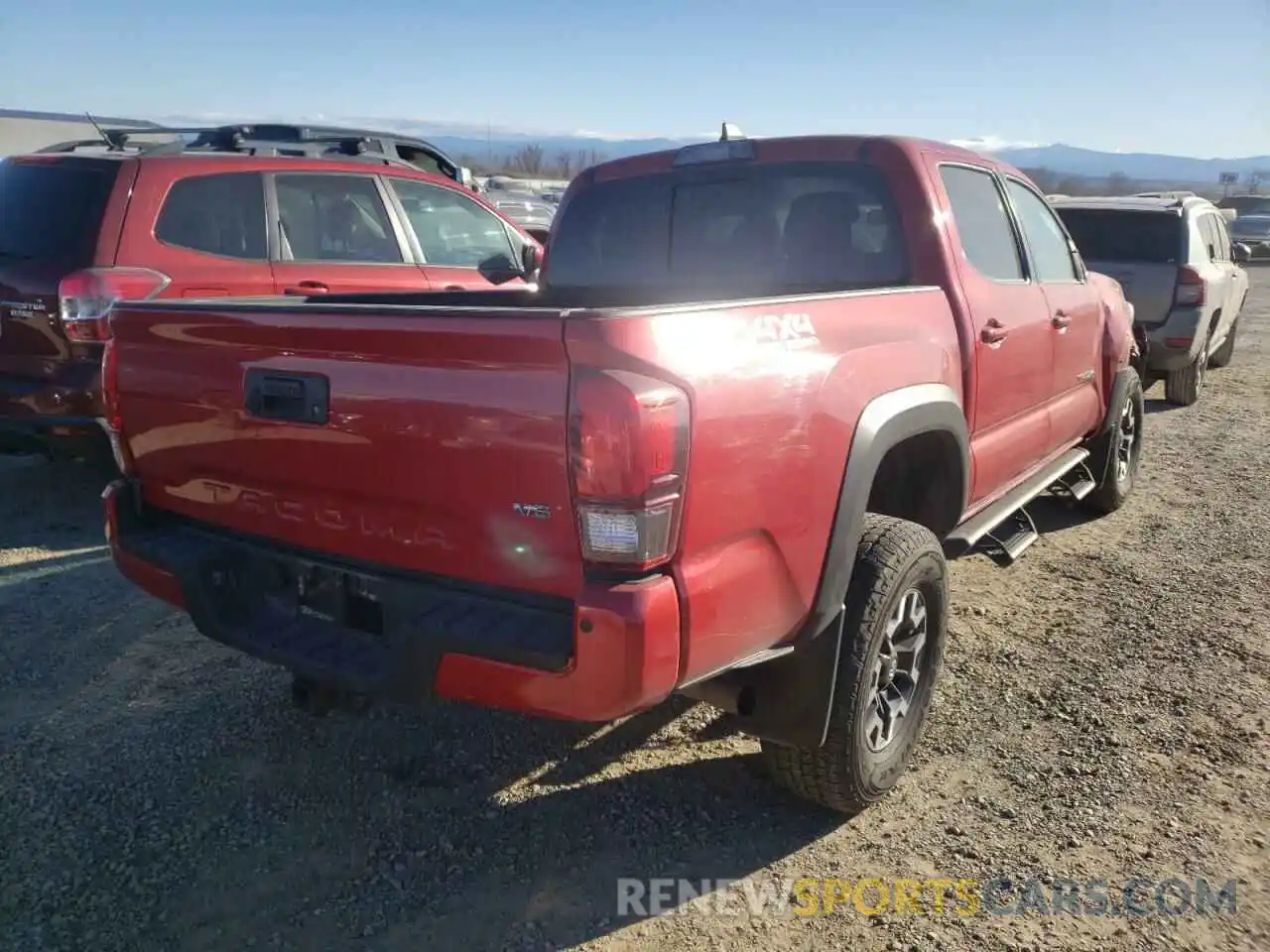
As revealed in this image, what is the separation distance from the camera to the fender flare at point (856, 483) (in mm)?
2496

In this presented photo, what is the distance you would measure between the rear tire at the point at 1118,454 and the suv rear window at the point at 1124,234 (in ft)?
10.7

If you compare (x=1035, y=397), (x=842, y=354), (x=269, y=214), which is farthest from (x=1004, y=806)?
(x=269, y=214)

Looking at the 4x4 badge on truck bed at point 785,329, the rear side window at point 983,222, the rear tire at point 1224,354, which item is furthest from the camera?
the rear tire at point 1224,354

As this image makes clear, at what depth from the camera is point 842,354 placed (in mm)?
2574

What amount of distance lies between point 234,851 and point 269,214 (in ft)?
13.5

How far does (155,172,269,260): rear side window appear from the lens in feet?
17.1

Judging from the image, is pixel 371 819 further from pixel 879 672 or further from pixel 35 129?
pixel 35 129

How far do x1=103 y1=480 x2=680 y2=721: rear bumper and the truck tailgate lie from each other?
7cm

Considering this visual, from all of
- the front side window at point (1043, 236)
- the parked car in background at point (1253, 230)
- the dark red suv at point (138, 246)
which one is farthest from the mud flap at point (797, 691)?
the parked car in background at point (1253, 230)

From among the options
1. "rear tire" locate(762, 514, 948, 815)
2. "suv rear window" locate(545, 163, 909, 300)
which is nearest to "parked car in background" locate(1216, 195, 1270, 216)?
"suv rear window" locate(545, 163, 909, 300)

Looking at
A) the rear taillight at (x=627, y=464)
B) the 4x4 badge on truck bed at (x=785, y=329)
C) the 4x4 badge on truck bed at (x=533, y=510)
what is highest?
the 4x4 badge on truck bed at (x=785, y=329)

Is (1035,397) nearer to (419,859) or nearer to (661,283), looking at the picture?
(661,283)

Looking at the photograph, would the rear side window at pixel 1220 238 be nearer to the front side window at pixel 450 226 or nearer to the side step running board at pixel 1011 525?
the side step running board at pixel 1011 525

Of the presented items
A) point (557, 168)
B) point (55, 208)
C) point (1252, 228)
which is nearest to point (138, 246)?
point (55, 208)
